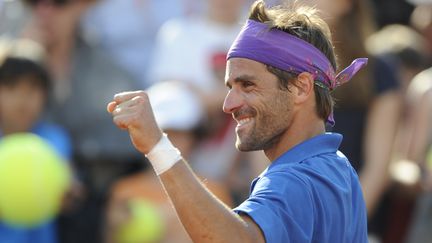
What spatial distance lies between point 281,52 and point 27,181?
3006mm

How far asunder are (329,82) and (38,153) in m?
2.97

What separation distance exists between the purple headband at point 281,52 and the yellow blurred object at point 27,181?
2822 millimetres

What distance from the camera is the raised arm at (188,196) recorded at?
351 centimetres

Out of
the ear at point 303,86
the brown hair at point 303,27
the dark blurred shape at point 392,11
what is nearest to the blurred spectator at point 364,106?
the dark blurred shape at point 392,11

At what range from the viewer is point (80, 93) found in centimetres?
767

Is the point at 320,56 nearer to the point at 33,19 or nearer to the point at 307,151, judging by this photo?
the point at 307,151

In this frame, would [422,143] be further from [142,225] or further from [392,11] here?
[142,225]

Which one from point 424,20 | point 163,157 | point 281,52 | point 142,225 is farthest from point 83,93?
point 163,157

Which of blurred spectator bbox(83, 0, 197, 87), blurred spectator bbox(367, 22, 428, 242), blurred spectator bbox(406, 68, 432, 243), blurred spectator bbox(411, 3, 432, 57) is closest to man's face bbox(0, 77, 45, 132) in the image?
blurred spectator bbox(83, 0, 197, 87)

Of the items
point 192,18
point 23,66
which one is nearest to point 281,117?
point 23,66

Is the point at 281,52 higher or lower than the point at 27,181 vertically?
higher

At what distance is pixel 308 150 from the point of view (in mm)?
3947

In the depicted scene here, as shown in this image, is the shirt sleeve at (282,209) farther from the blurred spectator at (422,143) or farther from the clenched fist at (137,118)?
the blurred spectator at (422,143)

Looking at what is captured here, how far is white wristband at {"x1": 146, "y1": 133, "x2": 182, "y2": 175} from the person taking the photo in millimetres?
3629
